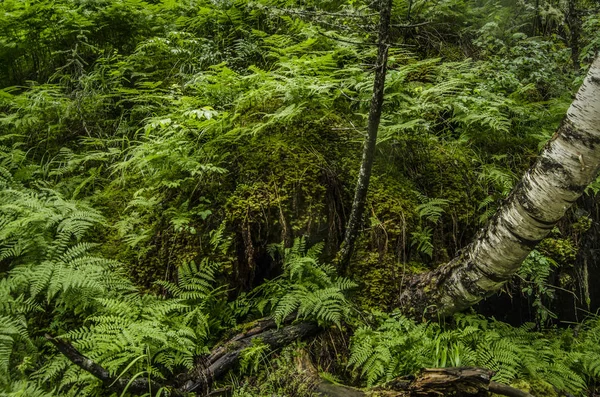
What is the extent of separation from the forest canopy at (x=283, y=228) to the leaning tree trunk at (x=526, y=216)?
0.07ft

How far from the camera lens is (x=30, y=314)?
3158 mm

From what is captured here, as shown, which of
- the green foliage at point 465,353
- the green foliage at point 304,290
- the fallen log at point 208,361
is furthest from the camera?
the green foliage at point 304,290

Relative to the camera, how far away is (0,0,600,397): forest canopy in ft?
9.00

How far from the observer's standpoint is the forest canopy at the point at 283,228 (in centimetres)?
274

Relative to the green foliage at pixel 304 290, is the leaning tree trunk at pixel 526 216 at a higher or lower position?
higher

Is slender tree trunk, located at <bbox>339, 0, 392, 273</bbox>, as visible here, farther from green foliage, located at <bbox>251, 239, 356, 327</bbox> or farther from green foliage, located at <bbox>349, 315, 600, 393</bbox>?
green foliage, located at <bbox>349, 315, 600, 393</bbox>

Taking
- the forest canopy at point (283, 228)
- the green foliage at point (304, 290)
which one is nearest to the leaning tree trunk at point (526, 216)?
the forest canopy at point (283, 228)

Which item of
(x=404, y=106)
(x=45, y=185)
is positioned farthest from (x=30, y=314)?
(x=404, y=106)

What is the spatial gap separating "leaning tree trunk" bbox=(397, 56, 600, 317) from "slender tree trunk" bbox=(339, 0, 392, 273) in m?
0.68

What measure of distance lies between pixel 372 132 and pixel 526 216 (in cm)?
124

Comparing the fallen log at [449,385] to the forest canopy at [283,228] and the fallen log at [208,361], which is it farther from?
the fallen log at [208,361]

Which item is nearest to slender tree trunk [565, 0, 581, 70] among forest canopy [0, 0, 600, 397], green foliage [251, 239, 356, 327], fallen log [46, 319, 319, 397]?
forest canopy [0, 0, 600, 397]

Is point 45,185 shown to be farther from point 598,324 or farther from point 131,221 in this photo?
point 598,324

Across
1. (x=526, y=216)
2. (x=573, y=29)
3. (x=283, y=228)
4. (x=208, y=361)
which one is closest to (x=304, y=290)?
(x=283, y=228)
